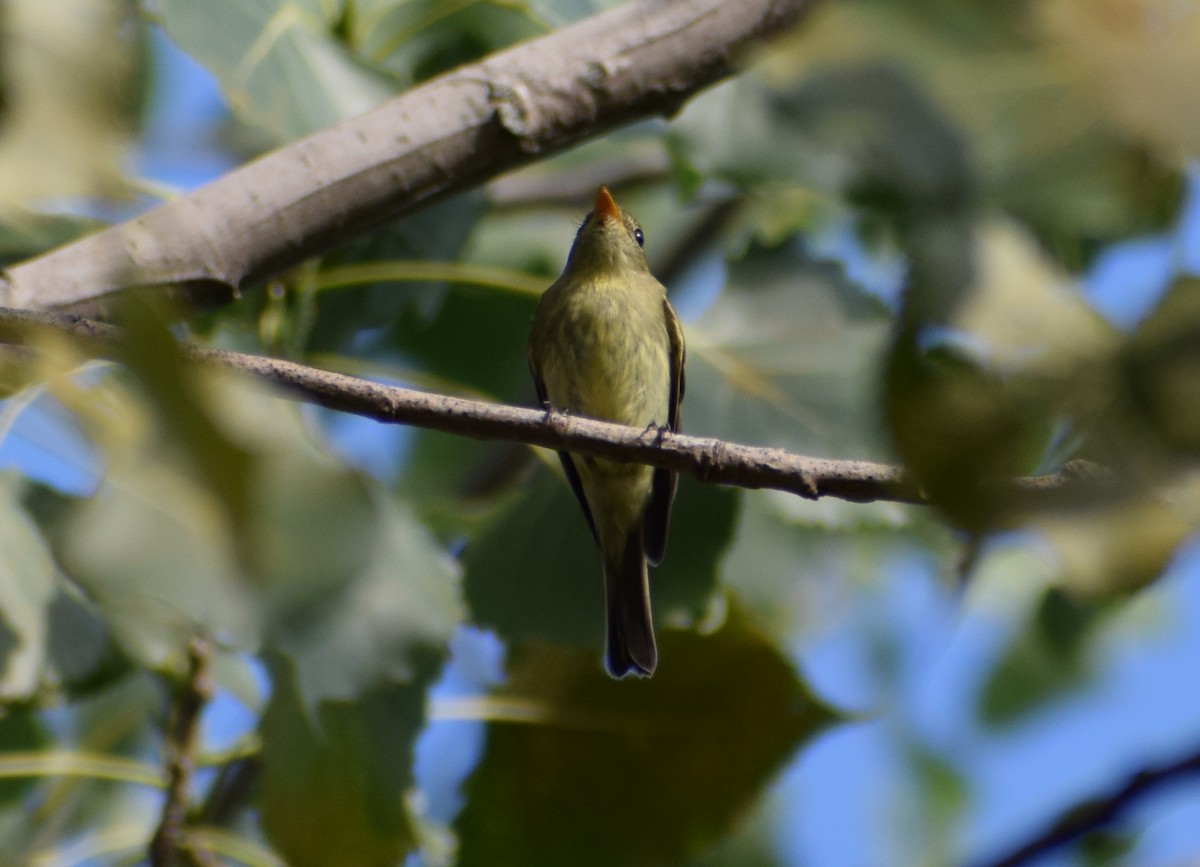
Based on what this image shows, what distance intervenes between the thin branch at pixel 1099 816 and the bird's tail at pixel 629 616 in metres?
2.28

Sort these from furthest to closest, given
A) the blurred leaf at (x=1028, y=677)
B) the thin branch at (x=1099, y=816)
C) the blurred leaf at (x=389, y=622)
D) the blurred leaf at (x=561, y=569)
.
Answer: the blurred leaf at (x=1028, y=677), the blurred leaf at (x=561, y=569), the blurred leaf at (x=389, y=622), the thin branch at (x=1099, y=816)

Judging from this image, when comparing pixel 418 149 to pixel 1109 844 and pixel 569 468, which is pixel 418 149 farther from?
pixel 1109 844

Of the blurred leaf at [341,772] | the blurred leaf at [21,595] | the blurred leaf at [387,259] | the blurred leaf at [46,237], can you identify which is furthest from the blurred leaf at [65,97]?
the blurred leaf at [387,259]

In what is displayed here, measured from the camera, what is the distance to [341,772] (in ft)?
7.86

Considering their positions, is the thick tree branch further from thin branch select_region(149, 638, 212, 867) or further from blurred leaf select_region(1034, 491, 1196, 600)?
blurred leaf select_region(1034, 491, 1196, 600)

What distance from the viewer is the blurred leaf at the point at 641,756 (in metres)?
2.38

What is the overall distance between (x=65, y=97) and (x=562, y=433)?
4.30 feet

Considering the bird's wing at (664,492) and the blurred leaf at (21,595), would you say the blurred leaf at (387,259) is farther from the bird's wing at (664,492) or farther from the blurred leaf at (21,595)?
the blurred leaf at (21,595)

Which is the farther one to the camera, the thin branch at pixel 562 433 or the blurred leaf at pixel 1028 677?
the blurred leaf at pixel 1028 677

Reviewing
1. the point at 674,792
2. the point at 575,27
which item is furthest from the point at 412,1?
the point at 674,792

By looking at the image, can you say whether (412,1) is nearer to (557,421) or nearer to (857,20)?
(557,421)

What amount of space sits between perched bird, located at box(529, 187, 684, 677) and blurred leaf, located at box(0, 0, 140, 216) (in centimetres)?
330

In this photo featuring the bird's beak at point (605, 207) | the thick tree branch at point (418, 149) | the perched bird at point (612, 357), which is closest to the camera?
the thick tree branch at point (418, 149)

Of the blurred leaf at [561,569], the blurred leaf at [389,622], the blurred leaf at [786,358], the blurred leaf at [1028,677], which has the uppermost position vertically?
the blurred leaf at [786,358]
